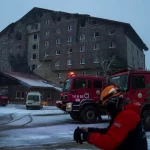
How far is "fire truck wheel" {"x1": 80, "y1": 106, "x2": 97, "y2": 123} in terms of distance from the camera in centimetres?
1527

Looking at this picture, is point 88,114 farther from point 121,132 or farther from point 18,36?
point 18,36

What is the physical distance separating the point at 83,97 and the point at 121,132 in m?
12.8

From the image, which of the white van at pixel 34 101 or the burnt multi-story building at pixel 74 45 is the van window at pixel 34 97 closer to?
the white van at pixel 34 101

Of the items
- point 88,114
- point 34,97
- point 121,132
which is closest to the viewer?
point 121,132

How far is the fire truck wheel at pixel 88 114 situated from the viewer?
601 inches

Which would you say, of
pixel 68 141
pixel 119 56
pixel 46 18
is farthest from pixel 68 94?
pixel 46 18

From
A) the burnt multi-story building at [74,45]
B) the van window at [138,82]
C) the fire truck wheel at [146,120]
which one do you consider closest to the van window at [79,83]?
the van window at [138,82]

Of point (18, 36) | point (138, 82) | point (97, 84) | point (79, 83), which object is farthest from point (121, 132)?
point (18, 36)

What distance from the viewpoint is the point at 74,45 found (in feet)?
176

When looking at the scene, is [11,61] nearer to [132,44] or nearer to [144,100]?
[132,44]

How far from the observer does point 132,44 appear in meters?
52.5

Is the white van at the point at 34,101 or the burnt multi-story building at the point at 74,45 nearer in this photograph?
the white van at the point at 34,101

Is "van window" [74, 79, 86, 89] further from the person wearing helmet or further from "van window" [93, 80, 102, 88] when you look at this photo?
the person wearing helmet

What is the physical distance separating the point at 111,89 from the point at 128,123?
51 centimetres
